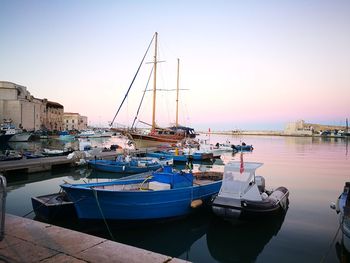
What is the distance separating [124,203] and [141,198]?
690 millimetres

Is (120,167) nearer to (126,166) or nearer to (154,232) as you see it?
(126,166)

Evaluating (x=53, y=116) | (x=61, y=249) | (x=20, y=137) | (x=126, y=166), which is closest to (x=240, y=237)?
(x=61, y=249)

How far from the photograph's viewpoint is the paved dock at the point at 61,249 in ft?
15.6

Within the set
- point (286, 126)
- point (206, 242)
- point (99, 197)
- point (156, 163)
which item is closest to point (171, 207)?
point (206, 242)

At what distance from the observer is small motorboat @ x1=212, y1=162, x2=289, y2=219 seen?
10.9 m

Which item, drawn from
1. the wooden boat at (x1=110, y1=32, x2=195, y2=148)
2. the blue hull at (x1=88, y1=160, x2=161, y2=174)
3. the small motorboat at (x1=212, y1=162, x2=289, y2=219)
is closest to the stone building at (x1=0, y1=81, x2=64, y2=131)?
the wooden boat at (x1=110, y1=32, x2=195, y2=148)

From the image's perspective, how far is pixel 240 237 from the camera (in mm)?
10391

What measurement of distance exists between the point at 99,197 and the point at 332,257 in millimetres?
8448

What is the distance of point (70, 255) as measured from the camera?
193 inches

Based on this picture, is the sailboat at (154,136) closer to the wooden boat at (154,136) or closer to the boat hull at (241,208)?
the wooden boat at (154,136)

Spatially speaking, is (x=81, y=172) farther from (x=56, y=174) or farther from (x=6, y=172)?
(x=6, y=172)

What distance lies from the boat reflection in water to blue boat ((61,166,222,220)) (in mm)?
1612

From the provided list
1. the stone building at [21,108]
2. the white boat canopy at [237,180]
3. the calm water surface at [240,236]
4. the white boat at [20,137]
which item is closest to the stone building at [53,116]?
the stone building at [21,108]

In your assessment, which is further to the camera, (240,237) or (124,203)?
(124,203)
